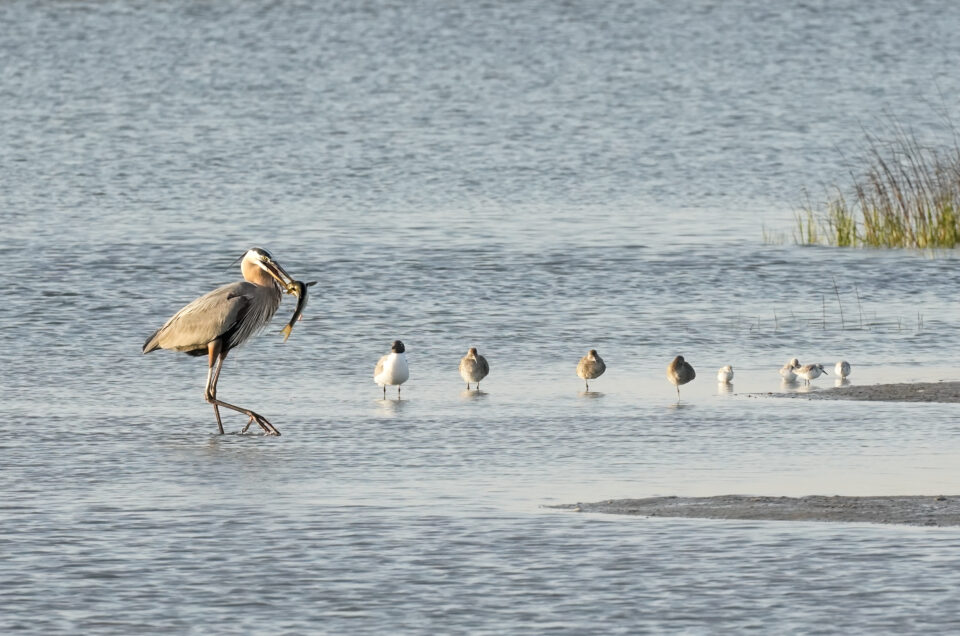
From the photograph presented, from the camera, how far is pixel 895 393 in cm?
1498

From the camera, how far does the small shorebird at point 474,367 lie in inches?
613

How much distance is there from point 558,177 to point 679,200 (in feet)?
11.5

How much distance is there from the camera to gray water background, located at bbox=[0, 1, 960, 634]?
9.88 m

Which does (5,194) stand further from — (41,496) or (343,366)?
(41,496)

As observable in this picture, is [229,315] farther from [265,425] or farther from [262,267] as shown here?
[265,425]

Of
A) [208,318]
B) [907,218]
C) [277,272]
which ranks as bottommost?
[208,318]

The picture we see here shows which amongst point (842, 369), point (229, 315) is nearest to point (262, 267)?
point (229, 315)

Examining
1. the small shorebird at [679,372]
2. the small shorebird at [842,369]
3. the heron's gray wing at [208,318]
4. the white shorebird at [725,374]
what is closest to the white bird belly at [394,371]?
the heron's gray wing at [208,318]

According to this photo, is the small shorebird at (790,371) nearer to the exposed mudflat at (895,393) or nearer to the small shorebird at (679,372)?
the exposed mudflat at (895,393)

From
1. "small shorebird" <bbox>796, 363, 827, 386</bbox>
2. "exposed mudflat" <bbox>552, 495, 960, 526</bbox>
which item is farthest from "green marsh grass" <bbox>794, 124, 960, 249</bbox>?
"exposed mudflat" <bbox>552, 495, 960, 526</bbox>

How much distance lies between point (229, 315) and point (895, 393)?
15.0 ft

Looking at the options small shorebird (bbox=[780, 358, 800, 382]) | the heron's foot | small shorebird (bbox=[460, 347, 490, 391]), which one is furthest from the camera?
small shorebird (bbox=[780, 358, 800, 382])

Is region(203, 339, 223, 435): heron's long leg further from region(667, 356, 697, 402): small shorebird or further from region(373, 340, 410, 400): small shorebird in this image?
region(667, 356, 697, 402): small shorebird

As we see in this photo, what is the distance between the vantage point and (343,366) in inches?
674
